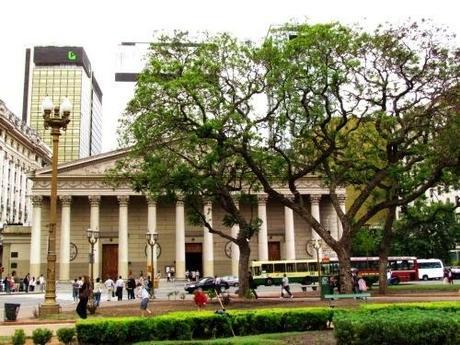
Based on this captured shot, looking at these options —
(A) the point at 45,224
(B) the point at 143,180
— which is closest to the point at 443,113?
(B) the point at 143,180

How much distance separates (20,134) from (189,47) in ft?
234

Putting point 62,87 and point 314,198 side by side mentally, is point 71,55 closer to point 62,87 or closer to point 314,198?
point 62,87

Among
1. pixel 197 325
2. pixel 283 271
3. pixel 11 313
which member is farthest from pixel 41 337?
pixel 283 271

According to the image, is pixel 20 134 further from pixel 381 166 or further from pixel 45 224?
pixel 381 166

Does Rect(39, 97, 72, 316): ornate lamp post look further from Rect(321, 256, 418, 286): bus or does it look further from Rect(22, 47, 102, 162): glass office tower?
Rect(22, 47, 102, 162): glass office tower

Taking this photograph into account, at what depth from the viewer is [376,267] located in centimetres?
5494

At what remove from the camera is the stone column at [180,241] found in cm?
6550

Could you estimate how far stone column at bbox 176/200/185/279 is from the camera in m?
65.5

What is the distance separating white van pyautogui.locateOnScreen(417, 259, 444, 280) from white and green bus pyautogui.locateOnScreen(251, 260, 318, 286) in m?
13.3

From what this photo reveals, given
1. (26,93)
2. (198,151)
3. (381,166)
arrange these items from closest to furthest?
(381,166)
(198,151)
(26,93)

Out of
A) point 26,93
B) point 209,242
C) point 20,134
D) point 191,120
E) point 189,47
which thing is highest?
point 26,93

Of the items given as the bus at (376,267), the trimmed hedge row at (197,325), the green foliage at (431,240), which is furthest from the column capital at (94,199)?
the trimmed hedge row at (197,325)

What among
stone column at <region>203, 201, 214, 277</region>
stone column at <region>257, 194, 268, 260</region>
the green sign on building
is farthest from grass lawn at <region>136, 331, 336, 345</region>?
the green sign on building

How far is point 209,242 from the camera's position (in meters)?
67.7
